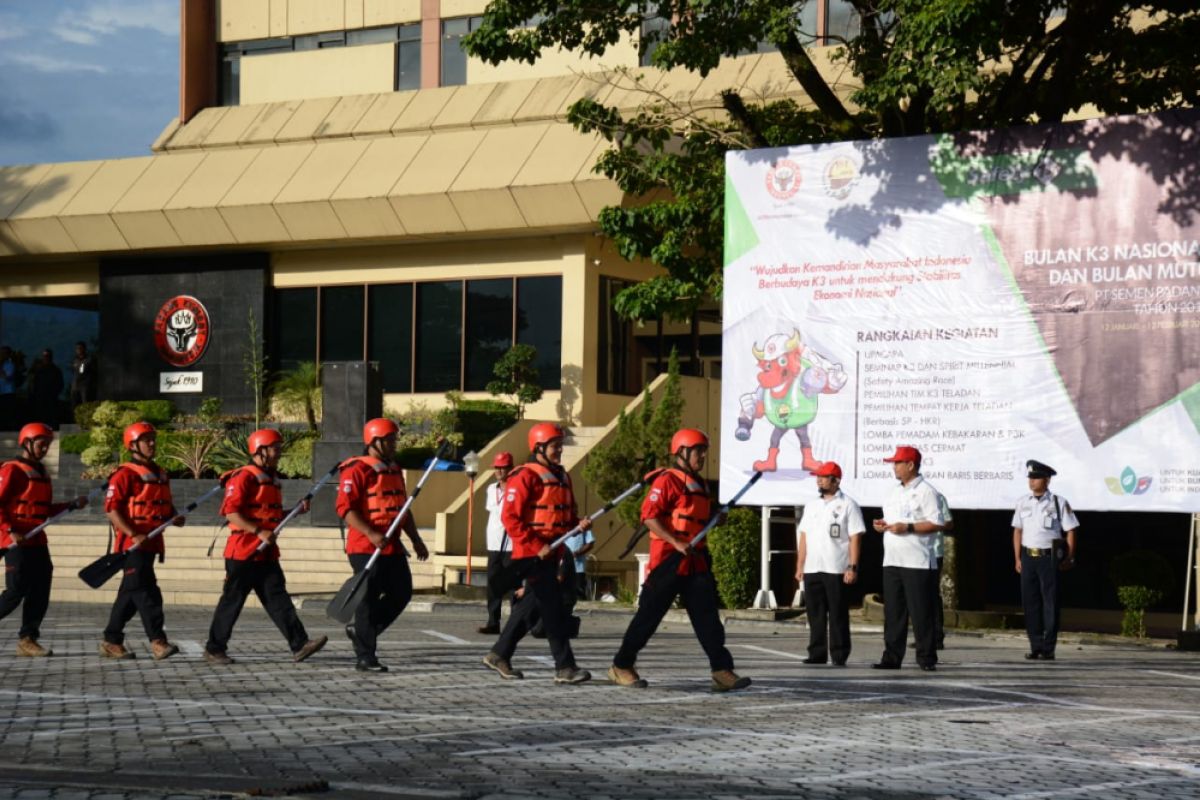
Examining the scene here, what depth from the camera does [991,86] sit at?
76.3 feet

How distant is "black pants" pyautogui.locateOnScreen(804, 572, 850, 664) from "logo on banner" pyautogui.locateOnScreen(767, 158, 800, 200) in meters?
6.03

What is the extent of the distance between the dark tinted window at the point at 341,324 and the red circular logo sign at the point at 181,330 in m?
2.82

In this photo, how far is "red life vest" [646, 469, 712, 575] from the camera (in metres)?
13.8

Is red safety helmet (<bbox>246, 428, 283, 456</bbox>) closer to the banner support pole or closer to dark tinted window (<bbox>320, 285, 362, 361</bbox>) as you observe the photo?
the banner support pole

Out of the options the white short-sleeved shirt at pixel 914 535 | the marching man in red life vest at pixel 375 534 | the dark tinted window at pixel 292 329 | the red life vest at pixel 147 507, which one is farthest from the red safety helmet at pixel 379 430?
→ the dark tinted window at pixel 292 329

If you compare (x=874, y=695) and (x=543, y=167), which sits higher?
(x=543, y=167)

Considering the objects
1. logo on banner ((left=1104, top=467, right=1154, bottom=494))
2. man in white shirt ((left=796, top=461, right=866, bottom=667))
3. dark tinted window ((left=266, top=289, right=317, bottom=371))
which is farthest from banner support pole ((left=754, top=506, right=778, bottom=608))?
dark tinted window ((left=266, top=289, right=317, bottom=371))

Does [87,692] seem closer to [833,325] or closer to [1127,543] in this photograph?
[833,325]

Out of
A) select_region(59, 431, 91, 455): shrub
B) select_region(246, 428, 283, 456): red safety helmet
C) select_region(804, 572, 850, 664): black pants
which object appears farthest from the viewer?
select_region(59, 431, 91, 455): shrub

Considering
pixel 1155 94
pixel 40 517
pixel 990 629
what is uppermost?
pixel 1155 94

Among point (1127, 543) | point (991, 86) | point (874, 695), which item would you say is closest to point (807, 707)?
point (874, 695)

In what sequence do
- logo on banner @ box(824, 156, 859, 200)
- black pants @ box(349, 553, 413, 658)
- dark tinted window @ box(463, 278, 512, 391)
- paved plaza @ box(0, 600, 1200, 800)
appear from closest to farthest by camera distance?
paved plaza @ box(0, 600, 1200, 800), black pants @ box(349, 553, 413, 658), logo on banner @ box(824, 156, 859, 200), dark tinted window @ box(463, 278, 512, 391)

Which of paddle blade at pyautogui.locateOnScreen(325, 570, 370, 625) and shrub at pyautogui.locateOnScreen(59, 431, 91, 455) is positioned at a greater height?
shrub at pyautogui.locateOnScreen(59, 431, 91, 455)

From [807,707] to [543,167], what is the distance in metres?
24.2
